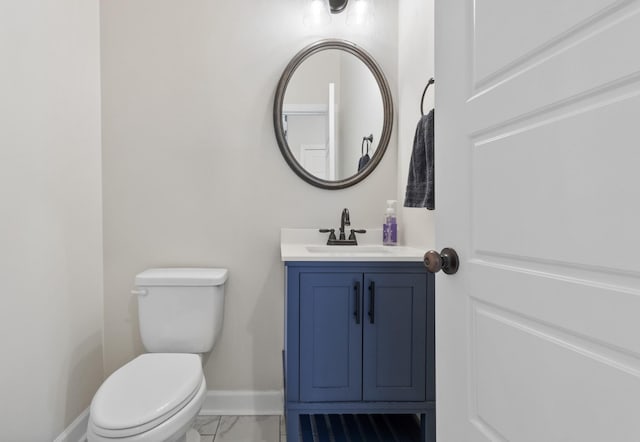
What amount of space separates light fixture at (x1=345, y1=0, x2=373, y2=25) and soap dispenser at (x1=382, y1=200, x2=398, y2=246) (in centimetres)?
102

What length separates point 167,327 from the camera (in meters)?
1.81

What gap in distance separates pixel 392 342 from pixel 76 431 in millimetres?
1473

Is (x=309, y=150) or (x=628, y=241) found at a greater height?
(x=309, y=150)

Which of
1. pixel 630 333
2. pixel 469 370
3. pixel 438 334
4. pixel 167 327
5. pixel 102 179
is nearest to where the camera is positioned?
pixel 630 333

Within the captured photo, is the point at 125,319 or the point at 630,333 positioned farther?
the point at 125,319

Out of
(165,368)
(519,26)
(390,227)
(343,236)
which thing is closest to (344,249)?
(343,236)

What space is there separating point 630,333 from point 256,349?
185 cm

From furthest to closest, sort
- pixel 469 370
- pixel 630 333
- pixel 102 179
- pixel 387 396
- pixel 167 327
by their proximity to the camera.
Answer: pixel 102 179 → pixel 167 327 → pixel 387 396 → pixel 469 370 → pixel 630 333

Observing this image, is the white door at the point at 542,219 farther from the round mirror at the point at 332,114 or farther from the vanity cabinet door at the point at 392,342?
the round mirror at the point at 332,114

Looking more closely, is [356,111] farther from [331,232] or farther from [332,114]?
[331,232]

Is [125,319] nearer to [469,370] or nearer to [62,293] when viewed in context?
[62,293]

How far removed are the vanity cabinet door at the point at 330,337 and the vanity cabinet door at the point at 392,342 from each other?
0.04 m

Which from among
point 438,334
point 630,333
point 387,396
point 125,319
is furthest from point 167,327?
point 630,333

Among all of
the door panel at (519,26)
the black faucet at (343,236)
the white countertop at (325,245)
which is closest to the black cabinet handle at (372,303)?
the white countertop at (325,245)
